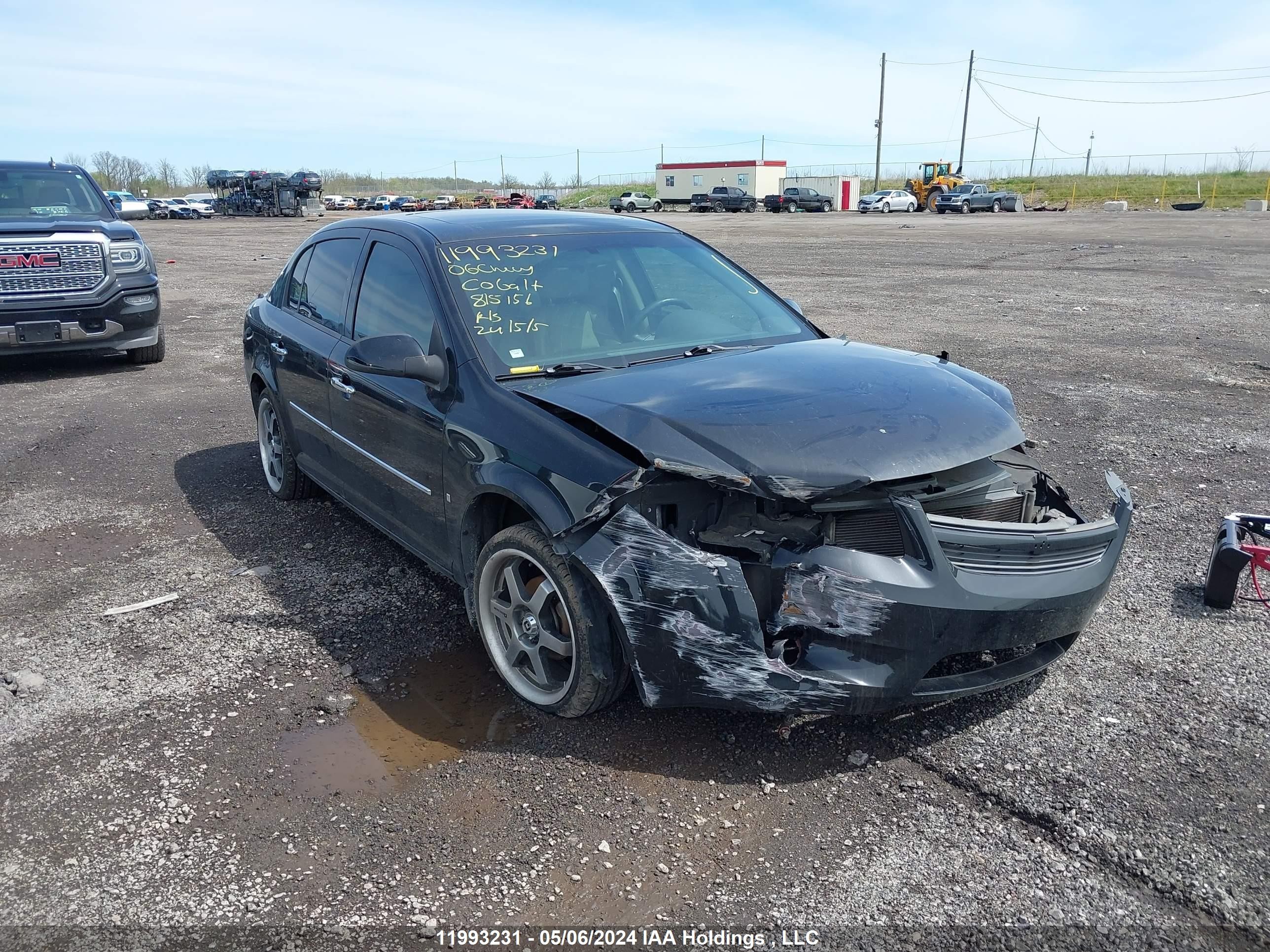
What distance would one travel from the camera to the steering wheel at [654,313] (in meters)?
4.18

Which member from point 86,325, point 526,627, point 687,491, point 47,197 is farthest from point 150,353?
point 687,491

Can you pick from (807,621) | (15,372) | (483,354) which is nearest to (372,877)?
(807,621)

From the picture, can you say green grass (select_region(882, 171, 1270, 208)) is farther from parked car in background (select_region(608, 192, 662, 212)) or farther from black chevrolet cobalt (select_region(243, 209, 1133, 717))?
black chevrolet cobalt (select_region(243, 209, 1133, 717))

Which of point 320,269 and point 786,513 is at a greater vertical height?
point 320,269

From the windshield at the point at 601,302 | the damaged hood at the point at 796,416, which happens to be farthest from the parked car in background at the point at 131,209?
the damaged hood at the point at 796,416

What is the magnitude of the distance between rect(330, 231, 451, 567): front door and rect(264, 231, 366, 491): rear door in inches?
6.1

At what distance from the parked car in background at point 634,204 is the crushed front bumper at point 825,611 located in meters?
58.4

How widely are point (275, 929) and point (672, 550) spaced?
1512 mm

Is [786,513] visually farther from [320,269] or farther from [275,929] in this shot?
[320,269]

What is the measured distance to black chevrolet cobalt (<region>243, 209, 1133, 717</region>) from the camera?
115 inches

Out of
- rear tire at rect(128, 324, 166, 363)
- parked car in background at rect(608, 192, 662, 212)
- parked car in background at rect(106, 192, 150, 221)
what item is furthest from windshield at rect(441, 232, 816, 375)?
parked car in background at rect(608, 192, 662, 212)

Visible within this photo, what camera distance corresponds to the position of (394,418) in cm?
412

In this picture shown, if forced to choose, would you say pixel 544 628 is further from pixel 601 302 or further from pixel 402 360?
pixel 601 302

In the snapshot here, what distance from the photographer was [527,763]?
3230 mm
